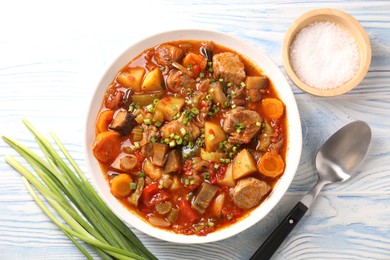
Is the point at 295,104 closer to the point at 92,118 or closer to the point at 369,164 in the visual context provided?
the point at 369,164

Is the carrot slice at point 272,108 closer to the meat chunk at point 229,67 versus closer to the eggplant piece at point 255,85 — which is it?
the eggplant piece at point 255,85

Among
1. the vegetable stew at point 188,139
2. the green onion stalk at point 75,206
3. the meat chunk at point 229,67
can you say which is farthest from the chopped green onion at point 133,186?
the meat chunk at point 229,67

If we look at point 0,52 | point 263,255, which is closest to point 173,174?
point 263,255

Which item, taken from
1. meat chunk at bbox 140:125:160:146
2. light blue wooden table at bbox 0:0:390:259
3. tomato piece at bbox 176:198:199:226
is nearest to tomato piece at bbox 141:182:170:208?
tomato piece at bbox 176:198:199:226

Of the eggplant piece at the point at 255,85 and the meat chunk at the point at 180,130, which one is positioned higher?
the eggplant piece at the point at 255,85

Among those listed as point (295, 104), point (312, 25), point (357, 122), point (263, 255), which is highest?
point (312, 25)

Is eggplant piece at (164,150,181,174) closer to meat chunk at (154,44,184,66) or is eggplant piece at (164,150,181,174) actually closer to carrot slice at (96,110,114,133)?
carrot slice at (96,110,114,133)
